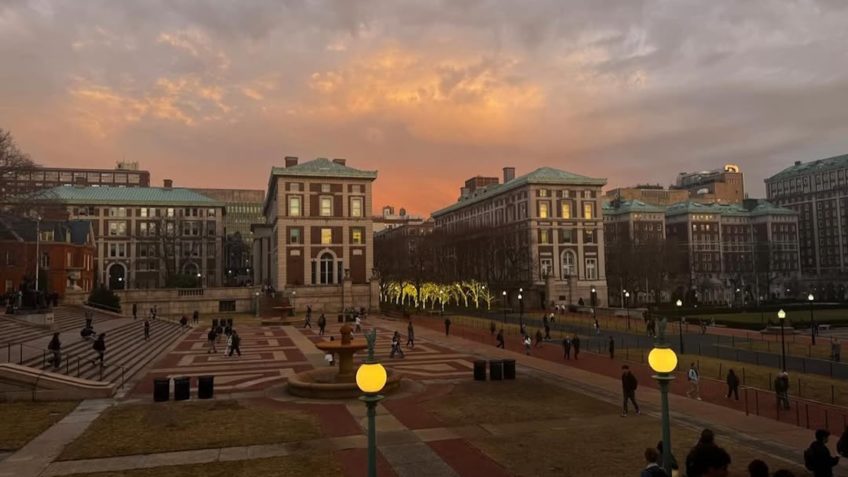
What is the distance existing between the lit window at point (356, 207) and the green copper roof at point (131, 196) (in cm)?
3548

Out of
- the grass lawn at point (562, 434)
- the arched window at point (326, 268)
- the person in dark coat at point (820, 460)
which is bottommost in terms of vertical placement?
the grass lawn at point (562, 434)

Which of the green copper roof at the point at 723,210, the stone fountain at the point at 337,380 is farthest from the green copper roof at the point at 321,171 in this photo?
the green copper roof at the point at 723,210

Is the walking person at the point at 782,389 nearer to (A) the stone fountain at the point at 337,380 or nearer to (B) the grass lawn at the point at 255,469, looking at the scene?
(A) the stone fountain at the point at 337,380

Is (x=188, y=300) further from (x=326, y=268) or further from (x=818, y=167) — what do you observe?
(x=818, y=167)

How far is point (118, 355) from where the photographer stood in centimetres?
3306

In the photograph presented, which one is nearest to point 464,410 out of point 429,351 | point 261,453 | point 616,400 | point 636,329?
point 616,400

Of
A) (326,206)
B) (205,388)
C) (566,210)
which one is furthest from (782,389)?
(566,210)

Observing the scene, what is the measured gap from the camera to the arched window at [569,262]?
327ft

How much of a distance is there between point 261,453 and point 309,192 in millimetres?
69946

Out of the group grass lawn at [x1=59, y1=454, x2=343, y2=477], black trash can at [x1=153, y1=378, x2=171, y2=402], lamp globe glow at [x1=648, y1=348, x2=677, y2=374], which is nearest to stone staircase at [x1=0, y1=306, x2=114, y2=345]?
black trash can at [x1=153, y1=378, x2=171, y2=402]

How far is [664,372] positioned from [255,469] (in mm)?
9727

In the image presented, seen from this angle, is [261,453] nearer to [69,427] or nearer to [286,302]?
[69,427]

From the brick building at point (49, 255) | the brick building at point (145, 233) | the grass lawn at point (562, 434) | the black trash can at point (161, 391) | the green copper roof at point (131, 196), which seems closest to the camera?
the grass lawn at point (562, 434)

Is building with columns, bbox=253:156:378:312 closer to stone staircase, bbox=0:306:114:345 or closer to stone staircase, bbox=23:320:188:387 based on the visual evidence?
stone staircase, bbox=0:306:114:345
